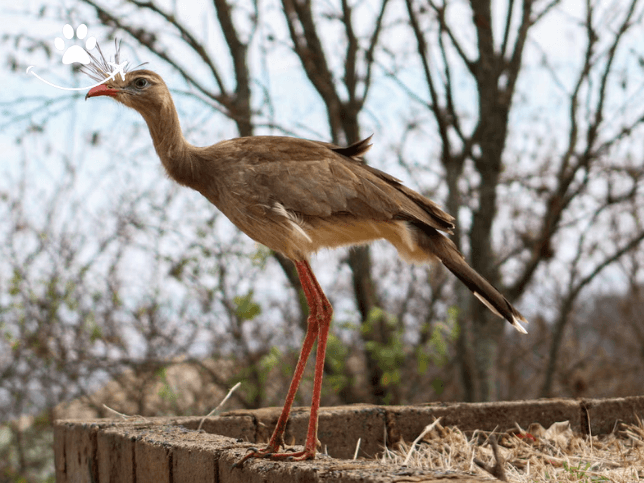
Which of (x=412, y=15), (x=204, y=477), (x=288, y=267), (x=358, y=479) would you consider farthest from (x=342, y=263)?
(x=358, y=479)

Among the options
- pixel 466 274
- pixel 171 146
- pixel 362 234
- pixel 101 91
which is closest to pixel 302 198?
pixel 362 234

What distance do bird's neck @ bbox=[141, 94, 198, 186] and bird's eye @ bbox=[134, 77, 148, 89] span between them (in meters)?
0.12

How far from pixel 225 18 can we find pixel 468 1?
9.67ft

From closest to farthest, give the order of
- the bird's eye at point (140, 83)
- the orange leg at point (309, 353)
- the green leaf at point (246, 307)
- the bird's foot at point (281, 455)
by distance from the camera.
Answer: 1. the bird's foot at point (281, 455)
2. the orange leg at point (309, 353)
3. the bird's eye at point (140, 83)
4. the green leaf at point (246, 307)

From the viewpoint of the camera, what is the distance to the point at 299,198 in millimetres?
3129

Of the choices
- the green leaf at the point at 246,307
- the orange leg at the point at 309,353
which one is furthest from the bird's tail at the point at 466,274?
the green leaf at the point at 246,307

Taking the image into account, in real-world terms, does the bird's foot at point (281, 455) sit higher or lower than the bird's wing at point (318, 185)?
lower

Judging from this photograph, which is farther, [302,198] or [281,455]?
[302,198]

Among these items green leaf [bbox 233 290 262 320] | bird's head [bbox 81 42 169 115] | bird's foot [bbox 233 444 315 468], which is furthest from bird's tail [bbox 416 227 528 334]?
green leaf [bbox 233 290 262 320]

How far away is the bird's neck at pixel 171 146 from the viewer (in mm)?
3262

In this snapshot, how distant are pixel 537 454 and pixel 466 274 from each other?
47.2 inches

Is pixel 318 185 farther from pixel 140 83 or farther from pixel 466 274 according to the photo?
pixel 140 83

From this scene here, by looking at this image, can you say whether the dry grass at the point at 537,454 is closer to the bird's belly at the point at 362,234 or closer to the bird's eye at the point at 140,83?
the bird's belly at the point at 362,234

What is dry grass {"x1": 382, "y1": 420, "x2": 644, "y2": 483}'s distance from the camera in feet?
10.5
